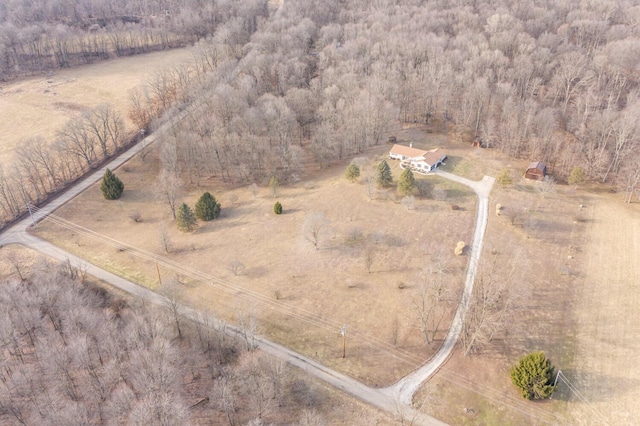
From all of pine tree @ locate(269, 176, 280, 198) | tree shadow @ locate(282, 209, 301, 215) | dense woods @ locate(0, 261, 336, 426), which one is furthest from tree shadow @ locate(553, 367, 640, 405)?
pine tree @ locate(269, 176, 280, 198)

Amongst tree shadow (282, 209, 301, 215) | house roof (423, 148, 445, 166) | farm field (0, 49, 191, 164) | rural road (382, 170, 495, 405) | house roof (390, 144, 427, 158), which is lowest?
rural road (382, 170, 495, 405)

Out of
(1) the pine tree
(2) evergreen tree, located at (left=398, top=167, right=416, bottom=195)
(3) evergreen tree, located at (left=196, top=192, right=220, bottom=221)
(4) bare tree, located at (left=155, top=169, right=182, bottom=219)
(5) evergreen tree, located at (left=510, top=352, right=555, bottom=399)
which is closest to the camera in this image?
(5) evergreen tree, located at (left=510, top=352, right=555, bottom=399)

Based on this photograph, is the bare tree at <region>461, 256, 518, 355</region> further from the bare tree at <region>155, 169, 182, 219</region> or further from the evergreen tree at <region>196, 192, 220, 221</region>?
the bare tree at <region>155, 169, 182, 219</region>

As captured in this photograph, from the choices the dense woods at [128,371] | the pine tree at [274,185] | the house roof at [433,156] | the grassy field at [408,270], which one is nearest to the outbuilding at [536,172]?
the grassy field at [408,270]

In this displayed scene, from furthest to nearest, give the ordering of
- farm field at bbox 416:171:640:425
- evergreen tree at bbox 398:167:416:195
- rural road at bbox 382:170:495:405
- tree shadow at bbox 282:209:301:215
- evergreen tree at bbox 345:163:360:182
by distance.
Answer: evergreen tree at bbox 345:163:360:182 → evergreen tree at bbox 398:167:416:195 → tree shadow at bbox 282:209:301:215 → rural road at bbox 382:170:495:405 → farm field at bbox 416:171:640:425

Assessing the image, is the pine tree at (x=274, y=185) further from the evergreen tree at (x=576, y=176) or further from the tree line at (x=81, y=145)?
the evergreen tree at (x=576, y=176)
